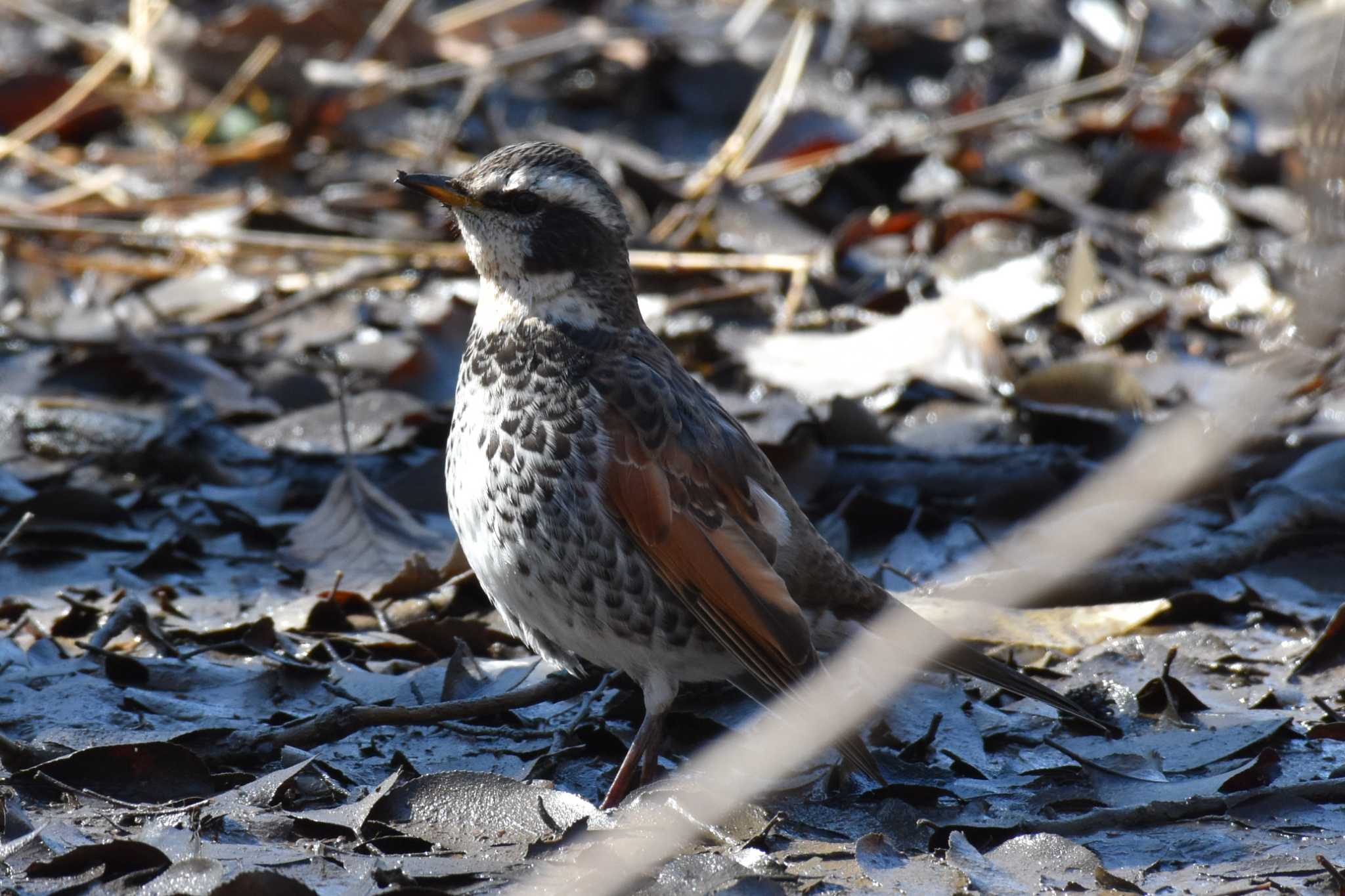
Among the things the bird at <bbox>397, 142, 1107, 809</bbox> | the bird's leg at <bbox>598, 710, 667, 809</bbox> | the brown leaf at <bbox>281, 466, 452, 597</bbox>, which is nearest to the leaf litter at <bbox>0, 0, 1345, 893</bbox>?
the brown leaf at <bbox>281, 466, 452, 597</bbox>

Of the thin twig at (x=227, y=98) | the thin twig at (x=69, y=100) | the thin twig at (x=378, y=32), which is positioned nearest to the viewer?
the thin twig at (x=69, y=100)

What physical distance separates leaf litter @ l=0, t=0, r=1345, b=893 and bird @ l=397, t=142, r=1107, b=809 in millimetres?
348

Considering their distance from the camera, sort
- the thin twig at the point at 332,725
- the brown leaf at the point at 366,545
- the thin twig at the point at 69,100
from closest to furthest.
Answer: the thin twig at the point at 332,725 → the brown leaf at the point at 366,545 → the thin twig at the point at 69,100

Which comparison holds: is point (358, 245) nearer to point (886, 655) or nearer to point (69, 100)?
point (69, 100)

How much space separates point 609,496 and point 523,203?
104 cm

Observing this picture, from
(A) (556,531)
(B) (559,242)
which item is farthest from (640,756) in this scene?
(B) (559,242)

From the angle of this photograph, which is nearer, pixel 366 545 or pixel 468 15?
pixel 366 545

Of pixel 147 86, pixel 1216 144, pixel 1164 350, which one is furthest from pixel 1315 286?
pixel 147 86

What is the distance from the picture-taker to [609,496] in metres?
4.45

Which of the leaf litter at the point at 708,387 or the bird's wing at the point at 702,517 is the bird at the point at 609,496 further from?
the leaf litter at the point at 708,387

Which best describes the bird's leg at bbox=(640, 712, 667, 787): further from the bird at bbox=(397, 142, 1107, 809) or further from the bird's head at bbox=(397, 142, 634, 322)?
the bird's head at bbox=(397, 142, 634, 322)

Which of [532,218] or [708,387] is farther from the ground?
[532,218]

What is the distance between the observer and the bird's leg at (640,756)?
4328 millimetres

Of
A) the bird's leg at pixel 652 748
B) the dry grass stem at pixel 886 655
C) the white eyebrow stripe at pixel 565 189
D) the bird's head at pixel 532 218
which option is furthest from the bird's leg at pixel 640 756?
the white eyebrow stripe at pixel 565 189
